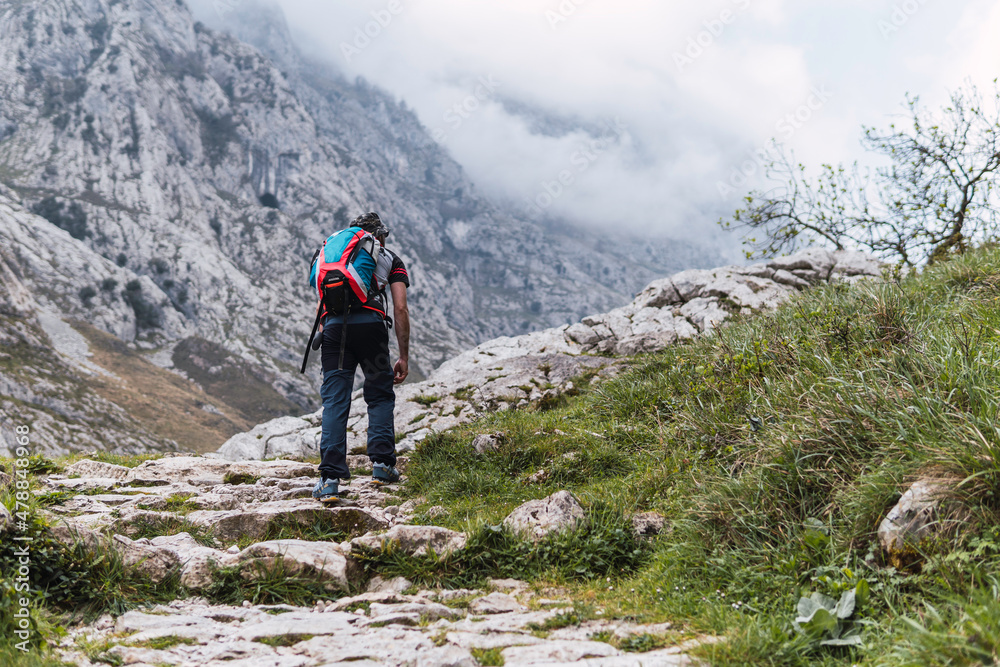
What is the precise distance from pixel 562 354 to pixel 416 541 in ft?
34.5

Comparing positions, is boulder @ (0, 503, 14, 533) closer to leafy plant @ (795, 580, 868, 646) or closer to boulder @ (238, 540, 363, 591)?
boulder @ (238, 540, 363, 591)

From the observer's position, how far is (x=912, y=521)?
337 cm

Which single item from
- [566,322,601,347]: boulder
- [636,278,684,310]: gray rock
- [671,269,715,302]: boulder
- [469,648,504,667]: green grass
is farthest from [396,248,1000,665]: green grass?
[636,278,684,310]: gray rock

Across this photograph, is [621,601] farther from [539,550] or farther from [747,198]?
[747,198]

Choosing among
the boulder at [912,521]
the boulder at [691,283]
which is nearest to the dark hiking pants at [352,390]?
the boulder at [912,521]

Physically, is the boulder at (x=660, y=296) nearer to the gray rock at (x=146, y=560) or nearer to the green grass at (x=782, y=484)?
the green grass at (x=782, y=484)

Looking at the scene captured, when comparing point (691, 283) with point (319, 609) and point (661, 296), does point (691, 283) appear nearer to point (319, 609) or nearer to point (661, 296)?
point (661, 296)

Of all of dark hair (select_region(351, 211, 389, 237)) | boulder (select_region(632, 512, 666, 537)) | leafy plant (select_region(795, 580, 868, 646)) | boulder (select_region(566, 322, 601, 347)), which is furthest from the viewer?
boulder (select_region(566, 322, 601, 347))

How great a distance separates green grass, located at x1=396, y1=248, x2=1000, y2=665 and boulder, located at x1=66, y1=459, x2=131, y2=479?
5.00 meters

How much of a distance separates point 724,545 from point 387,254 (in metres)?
5.90

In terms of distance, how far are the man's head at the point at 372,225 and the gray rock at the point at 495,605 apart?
556 centimetres

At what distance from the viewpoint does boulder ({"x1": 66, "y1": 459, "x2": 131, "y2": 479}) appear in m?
8.45

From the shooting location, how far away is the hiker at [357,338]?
7.00 meters

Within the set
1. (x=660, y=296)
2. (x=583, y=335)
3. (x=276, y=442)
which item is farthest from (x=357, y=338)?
(x=660, y=296)
